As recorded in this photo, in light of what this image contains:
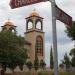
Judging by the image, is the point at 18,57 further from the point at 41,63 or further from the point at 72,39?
the point at 41,63

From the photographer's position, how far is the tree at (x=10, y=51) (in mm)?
48594

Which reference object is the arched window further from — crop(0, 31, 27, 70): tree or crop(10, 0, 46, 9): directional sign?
crop(10, 0, 46, 9): directional sign

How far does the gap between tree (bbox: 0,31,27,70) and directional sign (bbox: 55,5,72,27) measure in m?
41.6

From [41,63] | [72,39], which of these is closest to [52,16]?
[72,39]

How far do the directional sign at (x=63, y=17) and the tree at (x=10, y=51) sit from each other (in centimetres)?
4158

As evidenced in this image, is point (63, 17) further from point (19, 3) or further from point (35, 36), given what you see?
point (35, 36)

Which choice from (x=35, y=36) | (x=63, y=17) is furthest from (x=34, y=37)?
(x=63, y=17)

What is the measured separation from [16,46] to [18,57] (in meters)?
1.77

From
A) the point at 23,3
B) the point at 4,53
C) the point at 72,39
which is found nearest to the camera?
the point at 23,3

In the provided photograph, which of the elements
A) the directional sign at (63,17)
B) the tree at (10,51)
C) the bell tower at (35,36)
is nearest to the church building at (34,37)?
the bell tower at (35,36)

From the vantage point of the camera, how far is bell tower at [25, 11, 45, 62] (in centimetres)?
7831

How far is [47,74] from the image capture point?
4959 cm

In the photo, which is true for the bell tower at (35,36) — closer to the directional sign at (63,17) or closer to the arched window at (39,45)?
the arched window at (39,45)

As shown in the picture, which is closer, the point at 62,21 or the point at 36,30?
the point at 62,21
